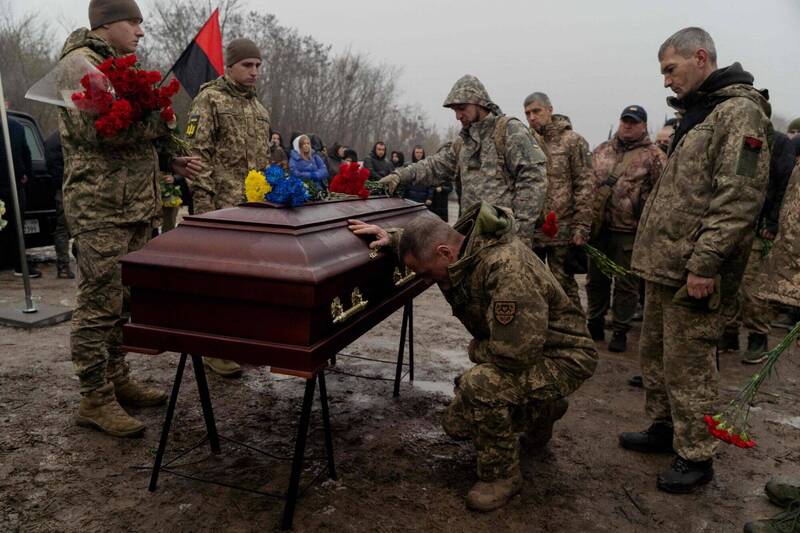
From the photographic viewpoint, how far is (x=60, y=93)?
108 inches

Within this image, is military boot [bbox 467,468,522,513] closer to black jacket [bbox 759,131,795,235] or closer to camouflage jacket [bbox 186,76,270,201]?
camouflage jacket [bbox 186,76,270,201]

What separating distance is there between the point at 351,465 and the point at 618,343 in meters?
3.01

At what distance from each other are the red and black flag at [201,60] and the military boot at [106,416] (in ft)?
17.8

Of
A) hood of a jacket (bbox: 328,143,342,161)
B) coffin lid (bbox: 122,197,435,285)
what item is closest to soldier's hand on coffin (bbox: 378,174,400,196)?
coffin lid (bbox: 122,197,435,285)

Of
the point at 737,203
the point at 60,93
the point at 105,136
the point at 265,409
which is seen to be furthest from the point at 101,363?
the point at 737,203

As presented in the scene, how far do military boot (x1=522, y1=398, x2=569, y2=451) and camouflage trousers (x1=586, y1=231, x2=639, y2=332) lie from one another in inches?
87.4

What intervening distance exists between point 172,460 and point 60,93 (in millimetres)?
1813

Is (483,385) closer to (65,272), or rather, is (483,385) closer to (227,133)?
(227,133)

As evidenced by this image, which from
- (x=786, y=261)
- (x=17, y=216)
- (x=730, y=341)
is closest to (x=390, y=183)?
(x=786, y=261)

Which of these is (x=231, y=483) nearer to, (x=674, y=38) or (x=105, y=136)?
(x=105, y=136)

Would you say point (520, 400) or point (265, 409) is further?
point (265, 409)

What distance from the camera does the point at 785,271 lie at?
2.18m

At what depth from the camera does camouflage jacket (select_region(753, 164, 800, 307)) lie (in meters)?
2.15

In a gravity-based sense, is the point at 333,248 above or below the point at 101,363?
above
